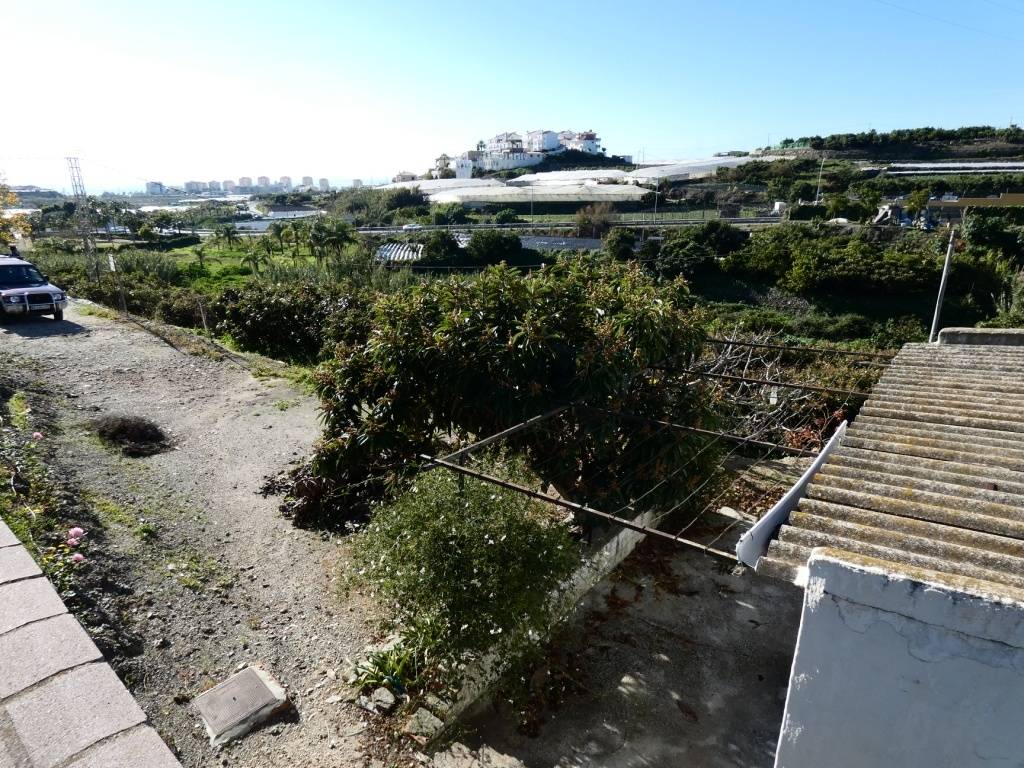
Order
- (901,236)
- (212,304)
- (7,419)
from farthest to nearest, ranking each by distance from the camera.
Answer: (901,236)
(212,304)
(7,419)

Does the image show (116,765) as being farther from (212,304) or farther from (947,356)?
(212,304)

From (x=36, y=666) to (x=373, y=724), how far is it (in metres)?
2.09

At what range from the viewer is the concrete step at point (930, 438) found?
350cm

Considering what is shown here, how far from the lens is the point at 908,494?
306 cm

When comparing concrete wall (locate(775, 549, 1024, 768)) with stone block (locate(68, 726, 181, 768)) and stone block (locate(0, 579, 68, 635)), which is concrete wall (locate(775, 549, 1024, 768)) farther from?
stone block (locate(0, 579, 68, 635))

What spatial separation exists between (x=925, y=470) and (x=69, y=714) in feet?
15.9

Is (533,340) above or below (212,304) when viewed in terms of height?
above

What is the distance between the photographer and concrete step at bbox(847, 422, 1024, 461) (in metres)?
3.50

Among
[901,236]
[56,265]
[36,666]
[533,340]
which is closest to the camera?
[36,666]

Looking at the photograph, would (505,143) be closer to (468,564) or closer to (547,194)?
(547,194)

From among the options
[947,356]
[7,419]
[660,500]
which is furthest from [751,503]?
[7,419]

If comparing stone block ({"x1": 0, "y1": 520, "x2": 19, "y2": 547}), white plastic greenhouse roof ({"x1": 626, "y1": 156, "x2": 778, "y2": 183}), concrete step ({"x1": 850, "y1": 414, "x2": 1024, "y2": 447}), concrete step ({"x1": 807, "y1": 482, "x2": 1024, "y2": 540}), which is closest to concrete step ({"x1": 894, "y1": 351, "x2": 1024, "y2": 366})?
concrete step ({"x1": 850, "y1": 414, "x2": 1024, "y2": 447})

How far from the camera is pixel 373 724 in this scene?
14.0 feet

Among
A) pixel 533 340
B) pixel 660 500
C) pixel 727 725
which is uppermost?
pixel 533 340
